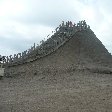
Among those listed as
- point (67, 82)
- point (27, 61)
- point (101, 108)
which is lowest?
point (101, 108)

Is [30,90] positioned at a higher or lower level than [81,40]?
lower

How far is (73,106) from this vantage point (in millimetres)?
30141

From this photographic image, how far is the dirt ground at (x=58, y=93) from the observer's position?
30109 mm

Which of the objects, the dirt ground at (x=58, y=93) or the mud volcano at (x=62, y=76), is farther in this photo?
the mud volcano at (x=62, y=76)

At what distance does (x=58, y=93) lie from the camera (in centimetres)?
3406

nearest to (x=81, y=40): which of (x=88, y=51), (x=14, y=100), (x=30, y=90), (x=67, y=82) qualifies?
(x=88, y=51)

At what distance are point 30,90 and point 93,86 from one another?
6.24 m

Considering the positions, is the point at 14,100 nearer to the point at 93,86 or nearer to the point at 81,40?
the point at 93,86

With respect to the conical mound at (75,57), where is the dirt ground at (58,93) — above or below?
below

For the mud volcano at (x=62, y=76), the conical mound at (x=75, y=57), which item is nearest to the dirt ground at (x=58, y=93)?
the mud volcano at (x=62, y=76)

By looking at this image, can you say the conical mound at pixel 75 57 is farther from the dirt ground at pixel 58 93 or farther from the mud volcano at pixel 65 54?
the dirt ground at pixel 58 93

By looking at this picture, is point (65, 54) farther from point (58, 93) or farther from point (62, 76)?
point (58, 93)

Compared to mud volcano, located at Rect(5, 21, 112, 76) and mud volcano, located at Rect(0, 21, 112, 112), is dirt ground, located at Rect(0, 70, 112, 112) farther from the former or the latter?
mud volcano, located at Rect(5, 21, 112, 76)

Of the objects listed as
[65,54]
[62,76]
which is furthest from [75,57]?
[62,76]
